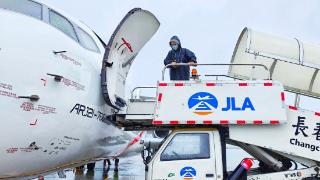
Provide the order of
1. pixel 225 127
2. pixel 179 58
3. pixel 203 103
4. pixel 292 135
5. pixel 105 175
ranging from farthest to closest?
pixel 105 175 → pixel 179 58 → pixel 225 127 → pixel 203 103 → pixel 292 135

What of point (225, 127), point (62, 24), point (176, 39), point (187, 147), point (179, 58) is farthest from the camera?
point (179, 58)

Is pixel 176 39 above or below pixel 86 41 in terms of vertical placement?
above

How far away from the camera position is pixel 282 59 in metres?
8.63

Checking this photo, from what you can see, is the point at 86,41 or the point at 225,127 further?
the point at 86,41

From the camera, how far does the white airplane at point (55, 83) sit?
5.82 metres

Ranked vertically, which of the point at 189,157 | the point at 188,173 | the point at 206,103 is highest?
the point at 206,103

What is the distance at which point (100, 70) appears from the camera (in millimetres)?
8578

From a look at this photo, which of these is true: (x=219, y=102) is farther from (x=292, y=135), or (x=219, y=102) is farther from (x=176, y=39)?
(x=176, y=39)

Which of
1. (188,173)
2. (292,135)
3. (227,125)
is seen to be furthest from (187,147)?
(292,135)

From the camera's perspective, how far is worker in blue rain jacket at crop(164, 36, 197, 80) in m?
9.44

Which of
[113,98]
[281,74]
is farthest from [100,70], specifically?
[281,74]

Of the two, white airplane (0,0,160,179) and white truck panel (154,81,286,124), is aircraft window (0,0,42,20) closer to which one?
white airplane (0,0,160,179)

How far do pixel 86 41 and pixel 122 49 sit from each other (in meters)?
0.71

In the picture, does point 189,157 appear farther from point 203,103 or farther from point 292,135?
point 292,135
